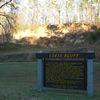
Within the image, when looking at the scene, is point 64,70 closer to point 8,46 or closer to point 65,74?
point 65,74

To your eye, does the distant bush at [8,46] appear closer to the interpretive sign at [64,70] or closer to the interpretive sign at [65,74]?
the interpretive sign at [64,70]

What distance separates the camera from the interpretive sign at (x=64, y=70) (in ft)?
49.2

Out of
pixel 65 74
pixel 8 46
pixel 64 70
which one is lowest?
pixel 8 46

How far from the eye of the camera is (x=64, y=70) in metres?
15.7

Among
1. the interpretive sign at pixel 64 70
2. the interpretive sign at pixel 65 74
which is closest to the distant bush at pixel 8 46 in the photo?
the interpretive sign at pixel 64 70

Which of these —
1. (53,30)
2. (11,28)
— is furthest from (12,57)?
(53,30)

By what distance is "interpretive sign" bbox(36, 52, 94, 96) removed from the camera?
15000 mm

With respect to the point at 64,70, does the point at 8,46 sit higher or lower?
lower

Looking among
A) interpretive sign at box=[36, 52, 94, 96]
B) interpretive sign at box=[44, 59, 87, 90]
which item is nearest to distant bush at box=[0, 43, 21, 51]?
interpretive sign at box=[36, 52, 94, 96]

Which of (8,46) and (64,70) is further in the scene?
(8,46)

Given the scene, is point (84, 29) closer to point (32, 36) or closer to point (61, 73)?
point (32, 36)

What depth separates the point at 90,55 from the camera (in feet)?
48.5

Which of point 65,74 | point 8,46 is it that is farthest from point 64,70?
point 8,46

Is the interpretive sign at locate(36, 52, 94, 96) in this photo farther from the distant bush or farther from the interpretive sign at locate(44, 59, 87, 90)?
the distant bush
